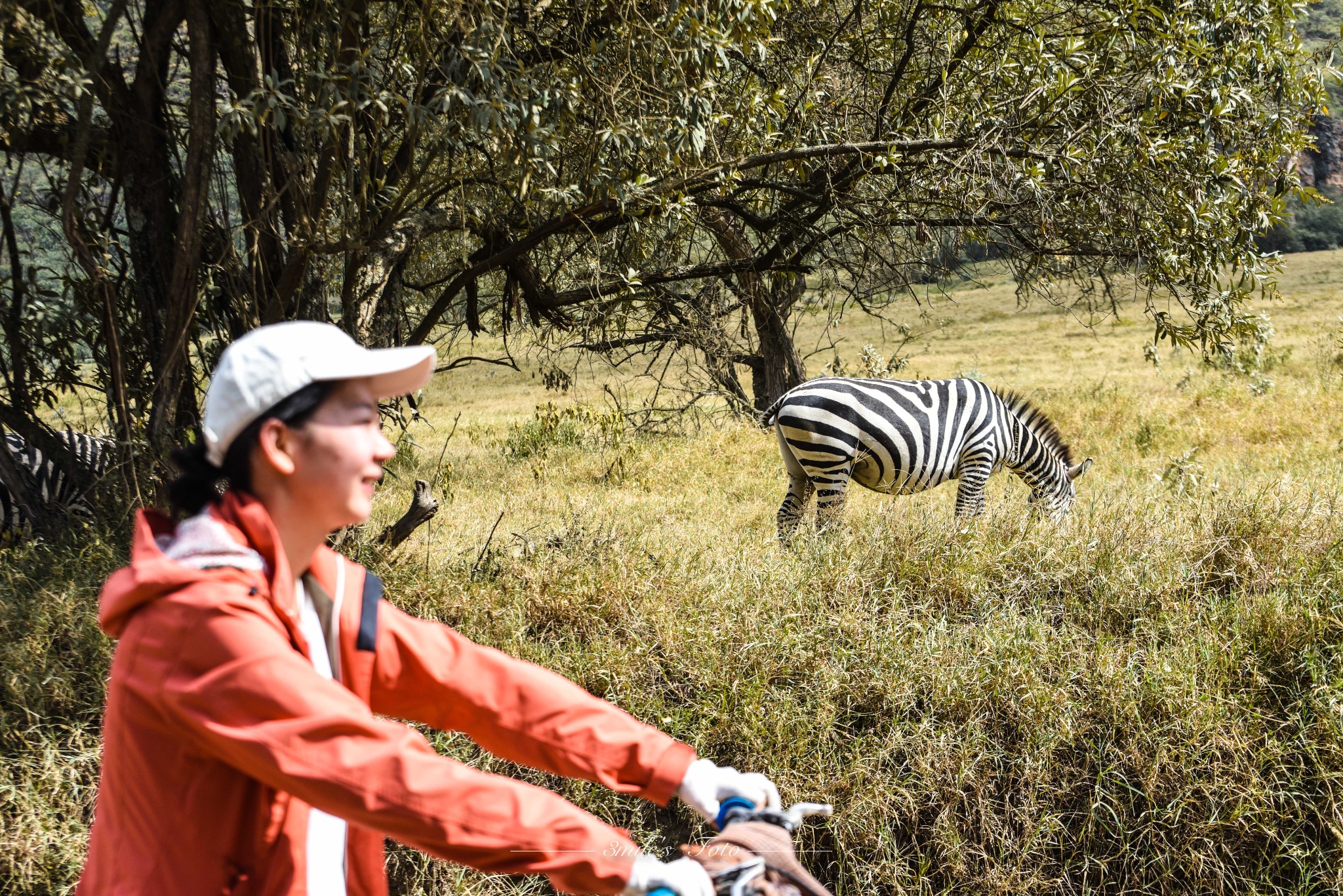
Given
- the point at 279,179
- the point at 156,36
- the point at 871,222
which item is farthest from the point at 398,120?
the point at 871,222

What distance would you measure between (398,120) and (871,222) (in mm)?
3133

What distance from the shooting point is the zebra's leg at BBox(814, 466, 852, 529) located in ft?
24.5

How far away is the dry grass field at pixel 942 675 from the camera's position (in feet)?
12.7

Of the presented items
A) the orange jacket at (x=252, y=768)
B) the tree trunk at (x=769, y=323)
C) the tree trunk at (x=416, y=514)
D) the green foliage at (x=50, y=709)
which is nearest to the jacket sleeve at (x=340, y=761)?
the orange jacket at (x=252, y=768)

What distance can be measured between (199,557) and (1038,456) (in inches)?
303

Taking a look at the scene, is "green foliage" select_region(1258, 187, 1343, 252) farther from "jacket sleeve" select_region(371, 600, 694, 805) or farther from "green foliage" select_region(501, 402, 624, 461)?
"jacket sleeve" select_region(371, 600, 694, 805)

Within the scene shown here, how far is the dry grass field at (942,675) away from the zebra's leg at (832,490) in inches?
29.1

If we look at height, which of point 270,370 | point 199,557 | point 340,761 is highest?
point 270,370

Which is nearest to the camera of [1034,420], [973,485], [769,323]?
[973,485]

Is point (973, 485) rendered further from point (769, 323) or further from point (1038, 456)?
point (769, 323)

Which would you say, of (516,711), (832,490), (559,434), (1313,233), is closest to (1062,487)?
(832,490)

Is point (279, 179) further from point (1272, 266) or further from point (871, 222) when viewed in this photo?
point (1272, 266)

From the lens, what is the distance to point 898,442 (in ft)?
25.3

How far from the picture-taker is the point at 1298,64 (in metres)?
6.41
